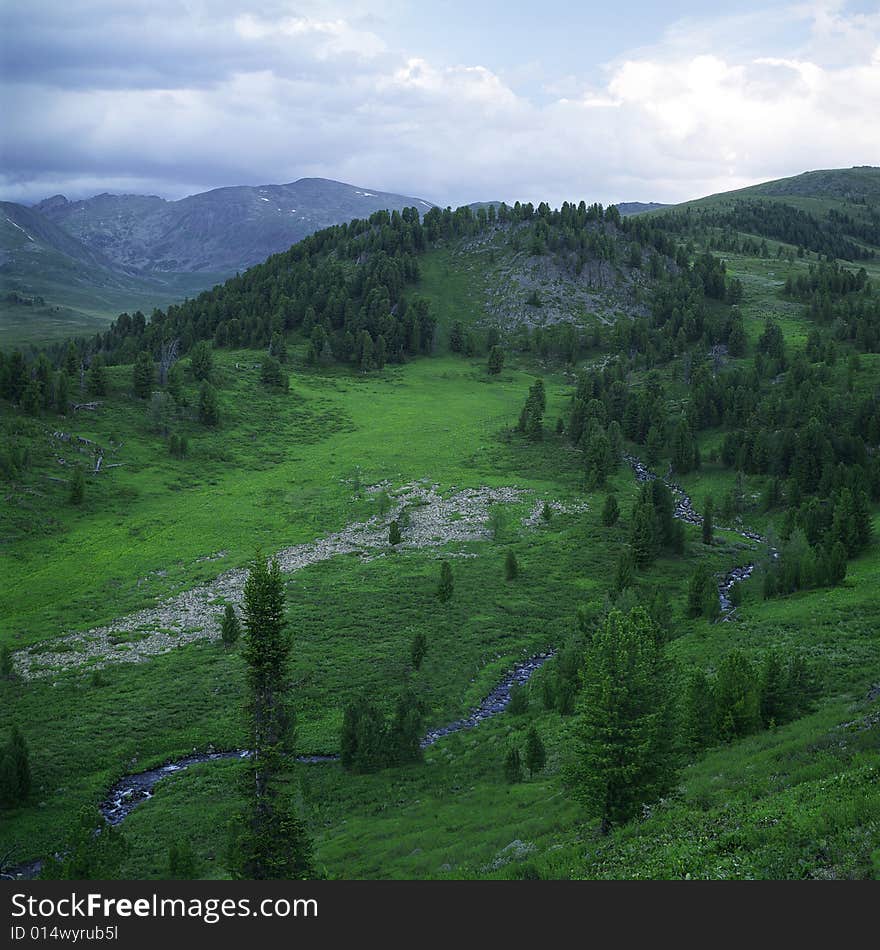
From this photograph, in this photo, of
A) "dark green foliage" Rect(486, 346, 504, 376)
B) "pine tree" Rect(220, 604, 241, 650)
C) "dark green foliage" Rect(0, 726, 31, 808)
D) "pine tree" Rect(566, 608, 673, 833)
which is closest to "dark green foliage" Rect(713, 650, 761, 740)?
"pine tree" Rect(566, 608, 673, 833)

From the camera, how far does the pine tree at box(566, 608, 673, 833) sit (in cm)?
2538

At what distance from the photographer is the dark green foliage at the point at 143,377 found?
11162 centimetres

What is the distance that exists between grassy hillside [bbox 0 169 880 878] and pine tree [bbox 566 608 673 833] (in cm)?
94

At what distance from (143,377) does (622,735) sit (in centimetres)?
10638

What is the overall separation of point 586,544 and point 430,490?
24.9 metres

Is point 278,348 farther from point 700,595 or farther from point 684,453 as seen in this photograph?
point 700,595

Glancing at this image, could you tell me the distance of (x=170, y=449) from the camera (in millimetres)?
99812

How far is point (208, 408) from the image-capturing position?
112438 millimetres

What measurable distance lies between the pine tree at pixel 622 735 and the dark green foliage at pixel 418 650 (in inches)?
1001

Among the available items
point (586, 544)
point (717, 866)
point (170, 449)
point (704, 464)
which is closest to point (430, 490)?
point (586, 544)

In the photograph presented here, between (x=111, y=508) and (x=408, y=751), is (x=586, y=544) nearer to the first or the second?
(x=408, y=751)

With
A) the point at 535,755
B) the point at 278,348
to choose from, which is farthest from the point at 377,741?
the point at 278,348

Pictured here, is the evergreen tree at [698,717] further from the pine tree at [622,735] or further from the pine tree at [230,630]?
the pine tree at [230,630]

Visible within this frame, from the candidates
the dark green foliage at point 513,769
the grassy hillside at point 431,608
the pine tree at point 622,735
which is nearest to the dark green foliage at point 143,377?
the grassy hillside at point 431,608
